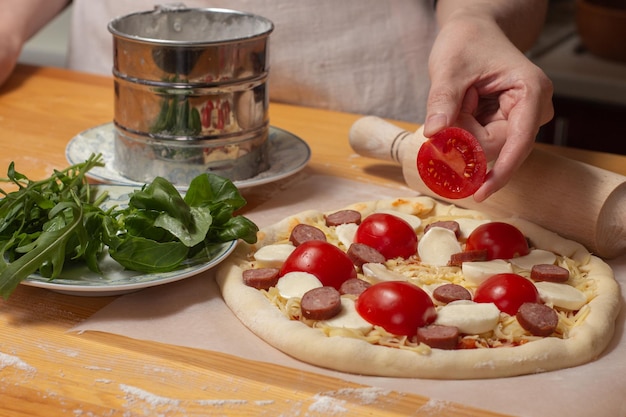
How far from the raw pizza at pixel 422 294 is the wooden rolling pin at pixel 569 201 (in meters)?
0.04

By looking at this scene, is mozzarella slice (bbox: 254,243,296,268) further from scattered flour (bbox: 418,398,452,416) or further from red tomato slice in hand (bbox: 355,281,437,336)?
scattered flour (bbox: 418,398,452,416)

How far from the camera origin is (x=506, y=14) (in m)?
2.28

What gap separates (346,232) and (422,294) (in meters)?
0.38

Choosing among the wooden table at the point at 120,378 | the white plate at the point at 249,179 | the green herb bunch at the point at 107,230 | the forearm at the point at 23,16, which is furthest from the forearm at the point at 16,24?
the wooden table at the point at 120,378

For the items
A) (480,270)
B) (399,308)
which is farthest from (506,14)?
(399,308)

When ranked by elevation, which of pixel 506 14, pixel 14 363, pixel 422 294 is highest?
pixel 506 14

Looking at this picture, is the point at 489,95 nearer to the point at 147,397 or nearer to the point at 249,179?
the point at 249,179

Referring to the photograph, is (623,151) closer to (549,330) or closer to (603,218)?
(603,218)

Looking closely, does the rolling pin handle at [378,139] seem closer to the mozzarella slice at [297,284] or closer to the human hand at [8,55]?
the mozzarella slice at [297,284]

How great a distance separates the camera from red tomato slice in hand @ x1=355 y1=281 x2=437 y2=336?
1447mm

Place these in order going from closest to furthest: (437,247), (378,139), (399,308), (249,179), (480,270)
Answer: (399,308)
(480,270)
(437,247)
(249,179)
(378,139)

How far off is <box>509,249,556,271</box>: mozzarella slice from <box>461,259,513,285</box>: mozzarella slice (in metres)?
0.06

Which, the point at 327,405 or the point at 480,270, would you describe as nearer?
the point at 327,405

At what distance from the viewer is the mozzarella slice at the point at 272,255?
1699 mm
